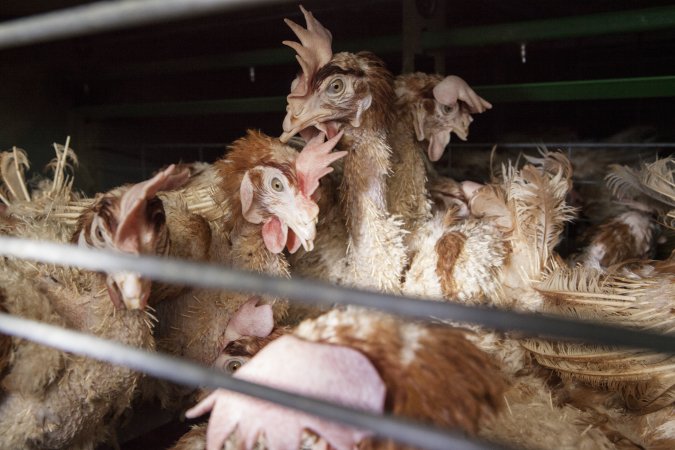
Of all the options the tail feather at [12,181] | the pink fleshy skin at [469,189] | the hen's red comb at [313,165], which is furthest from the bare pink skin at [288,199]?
the tail feather at [12,181]

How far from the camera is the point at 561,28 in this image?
203 centimetres

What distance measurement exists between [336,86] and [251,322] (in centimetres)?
70

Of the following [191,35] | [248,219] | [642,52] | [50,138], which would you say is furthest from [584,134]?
[50,138]

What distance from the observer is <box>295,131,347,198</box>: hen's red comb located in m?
1.42

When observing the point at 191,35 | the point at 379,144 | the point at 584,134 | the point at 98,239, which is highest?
the point at 191,35

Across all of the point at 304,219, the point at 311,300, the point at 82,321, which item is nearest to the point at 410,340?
the point at 311,300

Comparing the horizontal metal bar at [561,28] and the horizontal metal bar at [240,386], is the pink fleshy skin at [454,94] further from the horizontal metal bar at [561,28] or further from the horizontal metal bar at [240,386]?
the horizontal metal bar at [240,386]

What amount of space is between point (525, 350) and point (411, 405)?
2.46ft

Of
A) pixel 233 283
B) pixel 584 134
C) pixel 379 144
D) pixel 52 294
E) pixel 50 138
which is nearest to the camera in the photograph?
pixel 233 283

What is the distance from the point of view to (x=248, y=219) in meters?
1.51

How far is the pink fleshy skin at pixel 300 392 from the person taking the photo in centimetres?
76

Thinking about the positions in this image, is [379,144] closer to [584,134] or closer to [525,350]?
[525,350]

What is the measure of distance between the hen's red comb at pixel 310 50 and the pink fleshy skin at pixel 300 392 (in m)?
0.94

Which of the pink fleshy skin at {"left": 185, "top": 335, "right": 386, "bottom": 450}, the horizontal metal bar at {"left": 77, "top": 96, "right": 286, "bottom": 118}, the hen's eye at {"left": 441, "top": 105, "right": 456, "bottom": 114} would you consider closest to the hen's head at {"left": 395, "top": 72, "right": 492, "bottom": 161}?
the hen's eye at {"left": 441, "top": 105, "right": 456, "bottom": 114}
